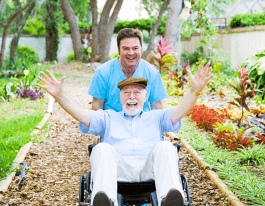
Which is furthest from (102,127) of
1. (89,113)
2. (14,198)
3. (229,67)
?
(229,67)

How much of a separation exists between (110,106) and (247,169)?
1.64 metres

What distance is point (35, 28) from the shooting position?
2245 centimetres

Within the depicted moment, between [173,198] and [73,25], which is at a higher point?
[73,25]

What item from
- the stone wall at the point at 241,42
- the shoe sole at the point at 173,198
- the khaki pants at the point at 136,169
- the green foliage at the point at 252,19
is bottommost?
the shoe sole at the point at 173,198

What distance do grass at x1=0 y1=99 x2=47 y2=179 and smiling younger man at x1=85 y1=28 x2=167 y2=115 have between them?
1.28 meters

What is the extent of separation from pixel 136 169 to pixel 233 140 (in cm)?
225

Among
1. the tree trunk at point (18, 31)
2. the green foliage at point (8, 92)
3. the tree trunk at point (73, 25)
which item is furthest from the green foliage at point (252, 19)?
the green foliage at point (8, 92)

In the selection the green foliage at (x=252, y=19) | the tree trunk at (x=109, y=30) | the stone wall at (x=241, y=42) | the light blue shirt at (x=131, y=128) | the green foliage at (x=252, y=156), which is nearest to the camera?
the light blue shirt at (x=131, y=128)

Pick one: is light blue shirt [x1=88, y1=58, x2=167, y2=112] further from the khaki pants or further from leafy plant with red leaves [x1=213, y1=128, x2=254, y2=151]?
leafy plant with red leaves [x1=213, y1=128, x2=254, y2=151]

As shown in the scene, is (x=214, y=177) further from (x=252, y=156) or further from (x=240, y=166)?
(x=252, y=156)

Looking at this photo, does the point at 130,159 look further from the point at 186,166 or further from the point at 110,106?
the point at 186,166

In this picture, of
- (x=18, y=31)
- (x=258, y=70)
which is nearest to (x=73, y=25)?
(x=18, y=31)

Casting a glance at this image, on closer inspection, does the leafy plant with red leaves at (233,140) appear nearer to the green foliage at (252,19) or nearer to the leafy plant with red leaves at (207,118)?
the leafy plant with red leaves at (207,118)

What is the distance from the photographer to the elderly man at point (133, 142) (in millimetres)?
1994
